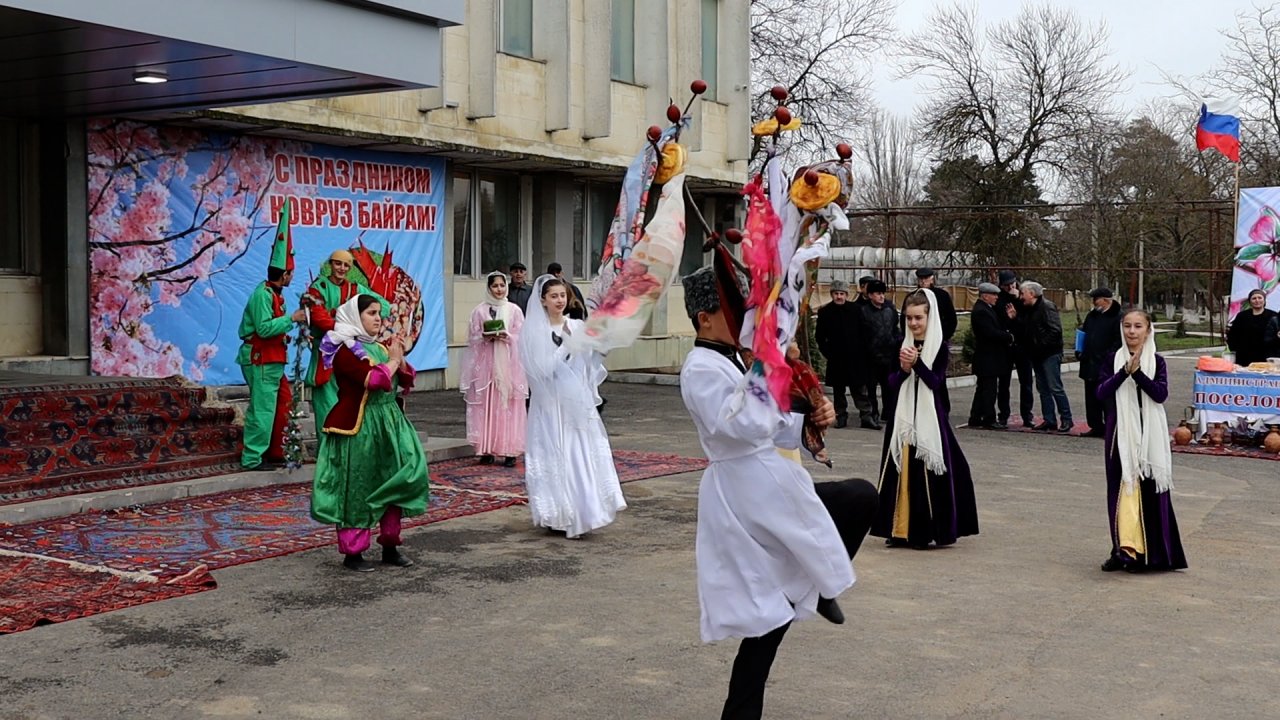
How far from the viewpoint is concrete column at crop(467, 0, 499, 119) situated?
18.8 m

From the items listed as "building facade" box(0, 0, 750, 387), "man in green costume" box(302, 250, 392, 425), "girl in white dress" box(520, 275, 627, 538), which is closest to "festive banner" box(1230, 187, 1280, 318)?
"building facade" box(0, 0, 750, 387)

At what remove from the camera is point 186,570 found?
25.6 feet

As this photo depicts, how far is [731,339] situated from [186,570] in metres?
4.39

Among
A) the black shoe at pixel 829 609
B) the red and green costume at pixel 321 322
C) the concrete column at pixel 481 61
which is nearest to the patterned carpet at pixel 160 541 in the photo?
the red and green costume at pixel 321 322

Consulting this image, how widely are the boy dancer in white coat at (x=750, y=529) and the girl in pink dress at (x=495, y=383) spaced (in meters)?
7.45

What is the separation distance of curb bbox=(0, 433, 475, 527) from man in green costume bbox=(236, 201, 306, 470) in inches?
9.9

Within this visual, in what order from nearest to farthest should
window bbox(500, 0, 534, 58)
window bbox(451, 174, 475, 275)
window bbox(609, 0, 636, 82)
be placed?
1. window bbox(500, 0, 534, 58)
2. window bbox(451, 174, 475, 275)
3. window bbox(609, 0, 636, 82)

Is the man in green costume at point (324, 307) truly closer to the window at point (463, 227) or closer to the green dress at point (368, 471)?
the green dress at point (368, 471)

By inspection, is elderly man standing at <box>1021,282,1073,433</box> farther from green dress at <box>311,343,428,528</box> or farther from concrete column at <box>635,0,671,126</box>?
green dress at <box>311,343,428,528</box>

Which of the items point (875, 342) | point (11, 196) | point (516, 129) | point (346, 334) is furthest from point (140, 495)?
point (516, 129)

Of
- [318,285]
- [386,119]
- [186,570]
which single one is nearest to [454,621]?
[186,570]

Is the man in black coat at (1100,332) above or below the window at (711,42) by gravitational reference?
below

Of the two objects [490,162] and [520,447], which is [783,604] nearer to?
[520,447]

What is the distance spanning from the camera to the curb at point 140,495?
9312mm
